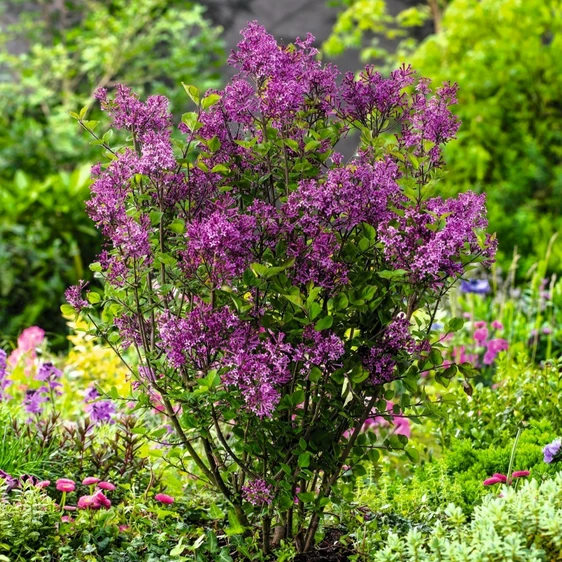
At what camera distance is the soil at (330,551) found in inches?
95.3

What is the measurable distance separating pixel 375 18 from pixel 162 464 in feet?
21.6

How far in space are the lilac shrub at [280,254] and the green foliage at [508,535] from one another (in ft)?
1.13

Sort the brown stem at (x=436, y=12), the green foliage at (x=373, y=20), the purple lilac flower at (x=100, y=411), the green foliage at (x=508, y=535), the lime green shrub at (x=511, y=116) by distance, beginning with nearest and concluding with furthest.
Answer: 1. the green foliage at (x=508, y=535)
2. the purple lilac flower at (x=100, y=411)
3. the lime green shrub at (x=511, y=116)
4. the green foliage at (x=373, y=20)
5. the brown stem at (x=436, y=12)

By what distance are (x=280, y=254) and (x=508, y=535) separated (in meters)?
0.86

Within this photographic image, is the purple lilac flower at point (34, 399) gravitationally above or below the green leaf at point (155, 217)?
below

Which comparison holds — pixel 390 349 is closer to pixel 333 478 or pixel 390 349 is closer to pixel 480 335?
pixel 333 478

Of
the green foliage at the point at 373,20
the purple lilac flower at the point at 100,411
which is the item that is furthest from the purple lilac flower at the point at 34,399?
the green foliage at the point at 373,20

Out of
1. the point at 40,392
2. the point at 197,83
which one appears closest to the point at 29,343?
the point at 40,392

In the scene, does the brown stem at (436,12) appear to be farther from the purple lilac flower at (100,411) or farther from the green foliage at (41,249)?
the purple lilac flower at (100,411)

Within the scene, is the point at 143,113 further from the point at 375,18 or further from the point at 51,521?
the point at 375,18

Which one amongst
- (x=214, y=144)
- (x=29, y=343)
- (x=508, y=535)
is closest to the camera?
(x=508, y=535)

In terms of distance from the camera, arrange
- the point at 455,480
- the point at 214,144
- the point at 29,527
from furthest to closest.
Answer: the point at 455,480, the point at 29,527, the point at 214,144

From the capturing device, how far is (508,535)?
189 cm

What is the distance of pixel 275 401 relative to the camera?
1.98 meters
